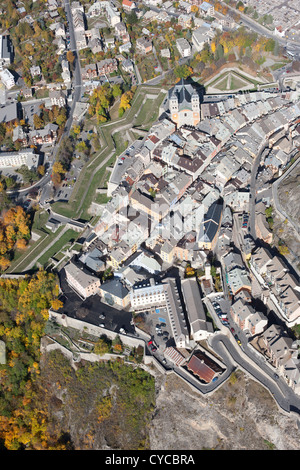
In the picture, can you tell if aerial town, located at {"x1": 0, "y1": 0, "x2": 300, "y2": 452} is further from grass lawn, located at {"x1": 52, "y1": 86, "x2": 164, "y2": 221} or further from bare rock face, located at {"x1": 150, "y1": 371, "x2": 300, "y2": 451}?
bare rock face, located at {"x1": 150, "y1": 371, "x2": 300, "y2": 451}

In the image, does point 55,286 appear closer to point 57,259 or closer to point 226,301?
point 57,259

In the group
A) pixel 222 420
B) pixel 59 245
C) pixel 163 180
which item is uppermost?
pixel 163 180

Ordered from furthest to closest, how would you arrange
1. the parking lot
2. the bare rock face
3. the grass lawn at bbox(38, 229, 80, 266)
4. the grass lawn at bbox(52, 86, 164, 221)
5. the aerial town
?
the grass lawn at bbox(52, 86, 164, 221) → the grass lawn at bbox(38, 229, 80, 266) → the parking lot → the aerial town → the bare rock face

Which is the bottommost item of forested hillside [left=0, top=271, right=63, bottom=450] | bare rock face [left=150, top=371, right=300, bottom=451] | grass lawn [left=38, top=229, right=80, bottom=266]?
forested hillside [left=0, top=271, right=63, bottom=450]

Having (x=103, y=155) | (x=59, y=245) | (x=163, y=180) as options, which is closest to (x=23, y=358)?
(x=59, y=245)

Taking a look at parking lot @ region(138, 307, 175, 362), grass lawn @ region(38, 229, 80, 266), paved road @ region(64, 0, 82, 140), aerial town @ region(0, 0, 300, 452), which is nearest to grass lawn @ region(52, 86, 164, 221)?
aerial town @ region(0, 0, 300, 452)

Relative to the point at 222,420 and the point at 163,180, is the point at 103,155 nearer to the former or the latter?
the point at 163,180
